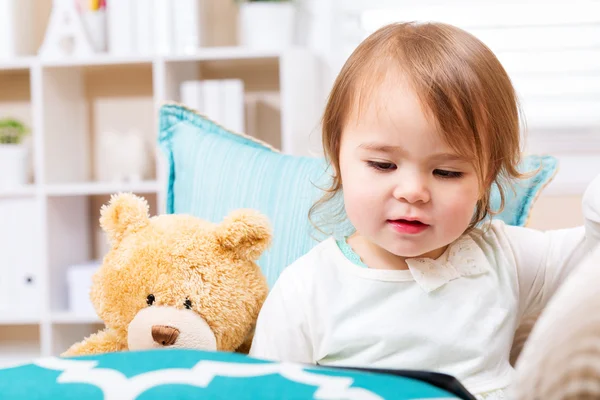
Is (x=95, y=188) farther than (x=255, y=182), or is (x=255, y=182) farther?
(x=95, y=188)

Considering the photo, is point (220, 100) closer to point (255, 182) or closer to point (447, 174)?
point (255, 182)

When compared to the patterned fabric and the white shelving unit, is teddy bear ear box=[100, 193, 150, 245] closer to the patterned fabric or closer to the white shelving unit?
the patterned fabric

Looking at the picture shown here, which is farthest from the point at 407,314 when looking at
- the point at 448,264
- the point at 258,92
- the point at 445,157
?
the point at 258,92

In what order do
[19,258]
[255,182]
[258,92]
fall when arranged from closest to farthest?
[255,182] → [19,258] → [258,92]

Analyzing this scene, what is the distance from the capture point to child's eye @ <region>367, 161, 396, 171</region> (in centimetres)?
80

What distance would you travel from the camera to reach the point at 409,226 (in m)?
0.81

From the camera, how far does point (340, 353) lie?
859 mm

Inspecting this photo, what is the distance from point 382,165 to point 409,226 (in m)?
0.08

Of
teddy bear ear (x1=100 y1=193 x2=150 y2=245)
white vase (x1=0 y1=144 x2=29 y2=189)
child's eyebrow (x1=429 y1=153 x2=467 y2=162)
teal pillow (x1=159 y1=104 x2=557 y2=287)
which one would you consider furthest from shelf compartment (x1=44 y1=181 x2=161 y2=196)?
child's eyebrow (x1=429 y1=153 x2=467 y2=162)

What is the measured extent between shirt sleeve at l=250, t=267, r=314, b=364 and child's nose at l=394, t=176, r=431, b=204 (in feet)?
0.60

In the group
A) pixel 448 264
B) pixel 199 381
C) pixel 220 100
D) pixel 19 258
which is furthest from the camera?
pixel 19 258

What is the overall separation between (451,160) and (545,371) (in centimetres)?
41

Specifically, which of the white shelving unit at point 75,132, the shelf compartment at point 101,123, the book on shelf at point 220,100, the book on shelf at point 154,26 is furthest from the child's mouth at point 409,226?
the shelf compartment at point 101,123

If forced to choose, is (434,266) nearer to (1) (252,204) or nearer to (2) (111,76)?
(1) (252,204)
